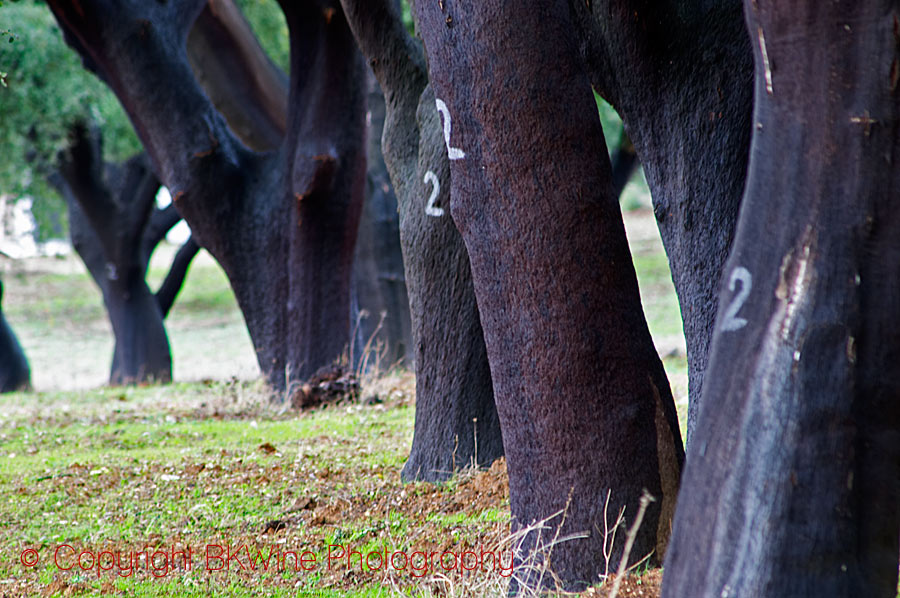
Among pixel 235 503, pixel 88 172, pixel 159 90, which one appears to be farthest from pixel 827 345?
pixel 88 172

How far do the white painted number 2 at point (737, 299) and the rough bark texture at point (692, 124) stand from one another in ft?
3.50

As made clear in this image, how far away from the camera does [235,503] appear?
195 inches

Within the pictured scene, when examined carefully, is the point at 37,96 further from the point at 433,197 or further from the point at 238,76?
the point at 433,197

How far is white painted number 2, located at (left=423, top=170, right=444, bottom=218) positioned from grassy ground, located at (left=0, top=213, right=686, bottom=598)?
1449 millimetres

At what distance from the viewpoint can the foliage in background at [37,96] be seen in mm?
11664

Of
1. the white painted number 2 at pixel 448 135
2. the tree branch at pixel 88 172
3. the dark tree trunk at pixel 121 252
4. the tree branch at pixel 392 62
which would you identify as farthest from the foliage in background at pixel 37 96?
the white painted number 2 at pixel 448 135

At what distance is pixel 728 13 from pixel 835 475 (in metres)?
2.02

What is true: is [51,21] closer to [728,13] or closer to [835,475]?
[728,13]

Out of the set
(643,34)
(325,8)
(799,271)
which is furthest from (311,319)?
(799,271)

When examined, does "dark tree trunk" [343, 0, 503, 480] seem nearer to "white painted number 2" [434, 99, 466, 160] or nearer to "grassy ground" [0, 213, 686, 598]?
"grassy ground" [0, 213, 686, 598]

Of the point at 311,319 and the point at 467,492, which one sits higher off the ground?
the point at 311,319

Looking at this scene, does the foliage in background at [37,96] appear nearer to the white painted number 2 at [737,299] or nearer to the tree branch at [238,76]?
the tree branch at [238,76]

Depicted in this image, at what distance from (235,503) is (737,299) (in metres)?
3.40

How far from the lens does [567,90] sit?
3.31 m
